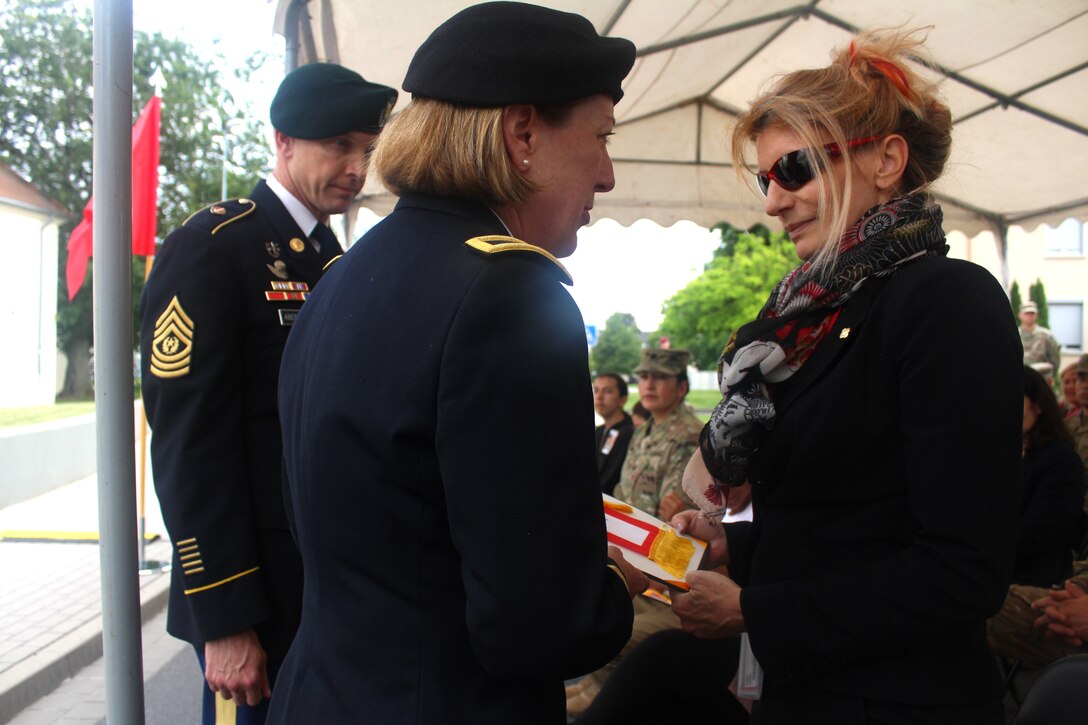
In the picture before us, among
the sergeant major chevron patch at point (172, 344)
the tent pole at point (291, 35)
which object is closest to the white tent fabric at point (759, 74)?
the tent pole at point (291, 35)

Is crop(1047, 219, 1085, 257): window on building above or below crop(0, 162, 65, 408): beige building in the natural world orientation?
above

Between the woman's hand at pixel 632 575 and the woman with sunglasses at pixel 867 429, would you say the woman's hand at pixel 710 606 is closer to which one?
the woman with sunglasses at pixel 867 429

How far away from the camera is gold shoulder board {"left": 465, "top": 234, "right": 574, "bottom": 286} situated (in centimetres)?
97

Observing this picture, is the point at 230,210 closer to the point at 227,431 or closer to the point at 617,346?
the point at 227,431

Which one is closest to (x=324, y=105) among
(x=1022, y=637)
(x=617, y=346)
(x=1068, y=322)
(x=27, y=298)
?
(x=1022, y=637)

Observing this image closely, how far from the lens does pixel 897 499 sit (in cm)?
125

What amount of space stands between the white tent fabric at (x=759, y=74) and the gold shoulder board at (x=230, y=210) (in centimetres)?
172

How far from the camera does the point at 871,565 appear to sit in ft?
4.08

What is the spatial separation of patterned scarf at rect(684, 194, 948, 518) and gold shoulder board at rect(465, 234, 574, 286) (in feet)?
1.75

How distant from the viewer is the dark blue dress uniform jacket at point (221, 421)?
5.75 feet

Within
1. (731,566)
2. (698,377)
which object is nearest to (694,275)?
(698,377)

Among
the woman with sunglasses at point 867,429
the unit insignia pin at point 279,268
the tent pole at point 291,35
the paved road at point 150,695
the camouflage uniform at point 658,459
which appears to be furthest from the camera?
the camouflage uniform at point 658,459

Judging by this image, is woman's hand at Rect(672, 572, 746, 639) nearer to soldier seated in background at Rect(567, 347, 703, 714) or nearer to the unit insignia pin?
the unit insignia pin

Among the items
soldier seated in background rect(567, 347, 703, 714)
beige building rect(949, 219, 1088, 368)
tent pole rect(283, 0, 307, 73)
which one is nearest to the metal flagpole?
tent pole rect(283, 0, 307, 73)
